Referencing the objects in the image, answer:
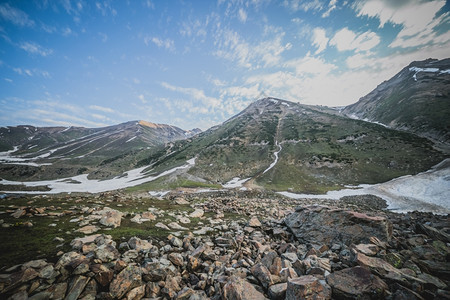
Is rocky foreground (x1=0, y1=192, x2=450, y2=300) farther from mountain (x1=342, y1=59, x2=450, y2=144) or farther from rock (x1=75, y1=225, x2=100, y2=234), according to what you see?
mountain (x1=342, y1=59, x2=450, y2=144)

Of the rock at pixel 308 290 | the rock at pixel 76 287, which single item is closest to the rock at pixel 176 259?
the rock at pixel 76 287

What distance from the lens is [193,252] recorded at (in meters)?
7.25

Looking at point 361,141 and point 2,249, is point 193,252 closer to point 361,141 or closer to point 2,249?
point 2,249

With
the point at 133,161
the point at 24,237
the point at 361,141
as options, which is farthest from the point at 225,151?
the point at 24,237

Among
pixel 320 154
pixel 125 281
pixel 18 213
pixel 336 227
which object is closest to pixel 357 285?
pixel 336 227

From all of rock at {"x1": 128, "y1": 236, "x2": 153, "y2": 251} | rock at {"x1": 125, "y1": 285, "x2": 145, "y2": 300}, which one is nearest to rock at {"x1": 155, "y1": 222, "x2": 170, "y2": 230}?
rock at {"x1": 128, "y1": 236, "x2": 153, "y2": 251}

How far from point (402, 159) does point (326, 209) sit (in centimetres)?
6606

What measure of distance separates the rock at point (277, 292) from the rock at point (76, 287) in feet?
17.9

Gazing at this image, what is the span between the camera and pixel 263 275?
545 centimetres

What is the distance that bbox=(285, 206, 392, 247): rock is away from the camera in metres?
8.15

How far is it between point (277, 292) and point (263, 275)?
774 millimetres

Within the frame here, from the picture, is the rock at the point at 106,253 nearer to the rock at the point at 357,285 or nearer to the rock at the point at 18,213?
the rock at the point at 18,213

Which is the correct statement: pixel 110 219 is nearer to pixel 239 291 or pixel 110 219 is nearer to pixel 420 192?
pixel 239 291

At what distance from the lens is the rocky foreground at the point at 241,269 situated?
14.2 feet
